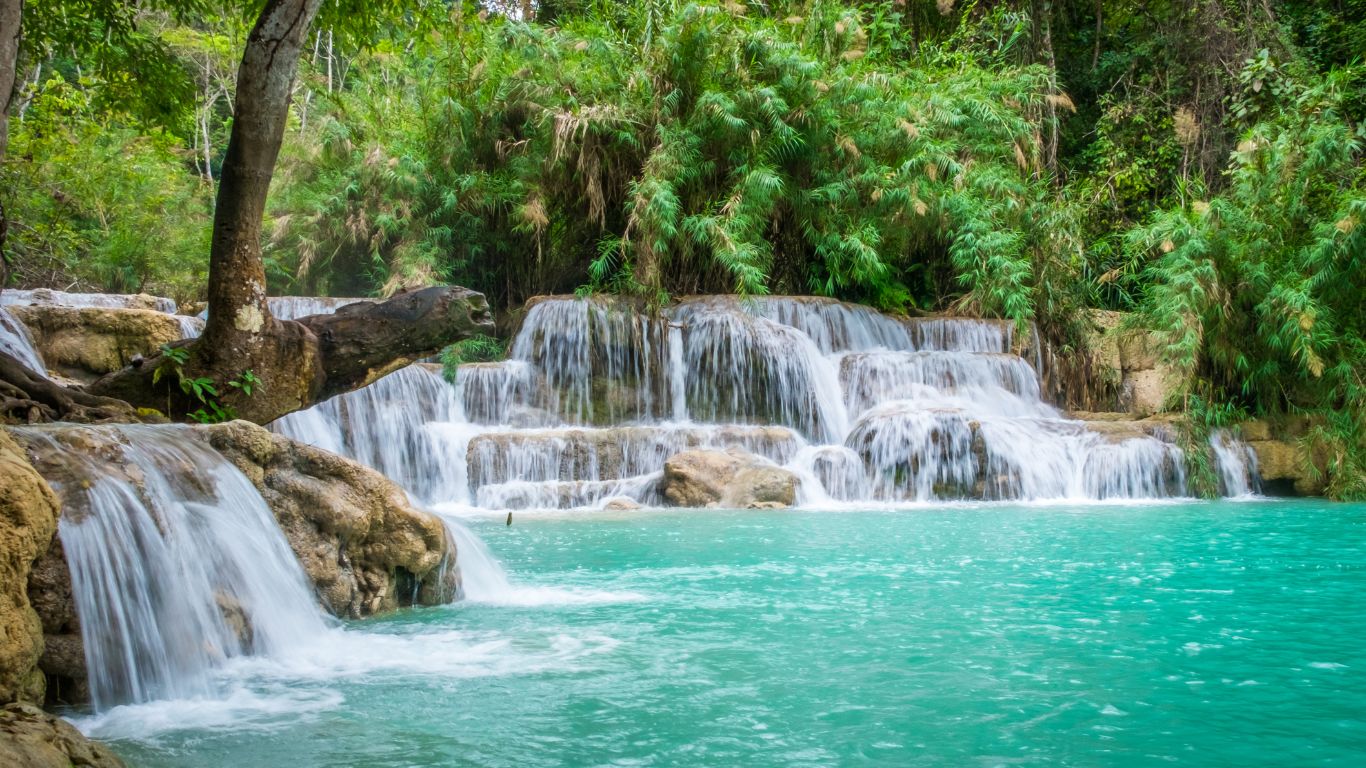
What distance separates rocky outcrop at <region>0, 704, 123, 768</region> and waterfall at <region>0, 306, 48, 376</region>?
4.96 meters

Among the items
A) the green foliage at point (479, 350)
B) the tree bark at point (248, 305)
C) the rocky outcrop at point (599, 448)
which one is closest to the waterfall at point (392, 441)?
the rocky outcrop at point (599, 448)

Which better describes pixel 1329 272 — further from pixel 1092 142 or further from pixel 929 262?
pixel 1092 142

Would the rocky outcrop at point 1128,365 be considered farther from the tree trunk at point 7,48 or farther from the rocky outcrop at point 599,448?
the tree trunk at point 7,48

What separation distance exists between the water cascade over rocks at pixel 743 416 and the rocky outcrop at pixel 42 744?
26.1ft

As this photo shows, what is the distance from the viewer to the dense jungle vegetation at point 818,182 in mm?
12344

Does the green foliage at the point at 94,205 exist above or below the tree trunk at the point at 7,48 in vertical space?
above

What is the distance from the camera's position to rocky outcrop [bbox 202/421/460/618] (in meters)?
4.36

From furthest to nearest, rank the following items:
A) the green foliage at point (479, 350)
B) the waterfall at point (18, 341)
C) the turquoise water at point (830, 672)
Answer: the green foliage at point (479, 350), the waterfall at point (18, 341), the turquoise water at point (830, 672)

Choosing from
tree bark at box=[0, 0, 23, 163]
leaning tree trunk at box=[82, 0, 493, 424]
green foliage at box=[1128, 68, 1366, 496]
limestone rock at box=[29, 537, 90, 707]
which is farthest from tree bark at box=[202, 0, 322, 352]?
green foliage at box=[1128, 68, 1366, 496]

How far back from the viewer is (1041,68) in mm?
17219

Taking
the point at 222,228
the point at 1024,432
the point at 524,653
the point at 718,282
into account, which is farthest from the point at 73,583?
the point at 718,282

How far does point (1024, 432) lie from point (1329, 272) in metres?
4.00

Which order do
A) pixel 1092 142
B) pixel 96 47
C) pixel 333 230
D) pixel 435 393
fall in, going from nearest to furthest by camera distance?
pixel 96 47, pixel 435 393, pixel 333 230, pixel 1092 142

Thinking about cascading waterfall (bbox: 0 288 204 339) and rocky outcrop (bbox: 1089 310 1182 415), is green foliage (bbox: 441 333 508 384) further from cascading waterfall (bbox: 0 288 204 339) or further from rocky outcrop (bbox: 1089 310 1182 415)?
rocky outcrop (bbox: 1089 310 1182 415)
